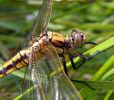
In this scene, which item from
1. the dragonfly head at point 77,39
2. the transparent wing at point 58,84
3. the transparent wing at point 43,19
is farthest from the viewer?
the transparent wing at point 43,19

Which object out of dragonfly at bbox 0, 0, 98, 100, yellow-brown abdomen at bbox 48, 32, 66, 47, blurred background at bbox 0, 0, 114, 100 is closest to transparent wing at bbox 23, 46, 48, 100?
dragonfly at bbox 0, 0, 98, 100

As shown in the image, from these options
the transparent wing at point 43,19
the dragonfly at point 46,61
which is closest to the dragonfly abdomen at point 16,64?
the dragonfly at point 46,61

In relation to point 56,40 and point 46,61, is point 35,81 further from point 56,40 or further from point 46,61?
point 56,40

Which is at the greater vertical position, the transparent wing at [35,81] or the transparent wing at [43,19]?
the transparent wing at [43,19]

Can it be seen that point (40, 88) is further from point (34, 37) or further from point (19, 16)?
point (19, 16)

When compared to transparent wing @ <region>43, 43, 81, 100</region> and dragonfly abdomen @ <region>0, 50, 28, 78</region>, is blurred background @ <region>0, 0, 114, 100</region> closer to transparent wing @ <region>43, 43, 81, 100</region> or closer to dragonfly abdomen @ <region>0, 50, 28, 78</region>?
dragonfly abdomen @ <region>0, 50, 28, 78</region>

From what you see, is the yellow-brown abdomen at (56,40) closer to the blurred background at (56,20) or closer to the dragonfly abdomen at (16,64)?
the dragonfly abdomen at (16,64)

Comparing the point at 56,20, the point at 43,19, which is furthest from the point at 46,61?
the point at 56,20
